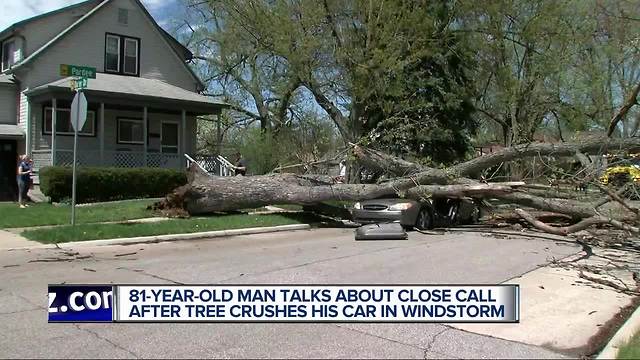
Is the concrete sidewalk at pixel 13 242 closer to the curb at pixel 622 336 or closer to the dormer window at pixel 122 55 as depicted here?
the curb at pixel 622 336

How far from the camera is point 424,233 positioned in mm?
16328

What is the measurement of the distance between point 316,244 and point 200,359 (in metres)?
8.07

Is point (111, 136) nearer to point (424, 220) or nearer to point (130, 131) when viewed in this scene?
point (130, 131)

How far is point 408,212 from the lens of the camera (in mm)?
16594

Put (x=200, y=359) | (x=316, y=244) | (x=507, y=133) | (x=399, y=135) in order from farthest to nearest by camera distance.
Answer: (x=507, y=133)
(x=399, y=135)
(x=316, y=244)
(x=200, y=359)

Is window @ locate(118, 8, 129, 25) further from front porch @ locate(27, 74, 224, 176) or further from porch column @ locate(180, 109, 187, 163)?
porch column @ locate(180, 109, 187, 163)

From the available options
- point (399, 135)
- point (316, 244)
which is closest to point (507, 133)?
point (399, 135)

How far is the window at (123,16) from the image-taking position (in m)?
26.9

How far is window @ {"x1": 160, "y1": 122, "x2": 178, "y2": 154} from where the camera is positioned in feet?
91.9

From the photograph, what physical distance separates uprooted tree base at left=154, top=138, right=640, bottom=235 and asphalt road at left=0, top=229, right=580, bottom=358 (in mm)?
1284

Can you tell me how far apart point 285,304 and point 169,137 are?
23177mm

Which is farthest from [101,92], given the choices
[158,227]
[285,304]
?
[285,304]

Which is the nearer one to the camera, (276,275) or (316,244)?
(276,275)

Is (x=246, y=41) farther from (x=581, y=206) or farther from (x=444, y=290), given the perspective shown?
(x=444, y=290)
